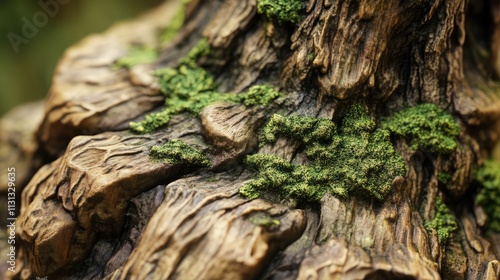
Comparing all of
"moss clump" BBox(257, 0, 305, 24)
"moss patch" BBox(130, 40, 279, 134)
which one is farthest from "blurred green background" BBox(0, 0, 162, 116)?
"moss clump" BBox(257, 0, 305, 24)

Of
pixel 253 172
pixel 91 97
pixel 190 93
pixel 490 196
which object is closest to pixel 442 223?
pixel 490 196

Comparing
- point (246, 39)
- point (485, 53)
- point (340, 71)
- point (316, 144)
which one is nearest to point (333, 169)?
point (316, 144)

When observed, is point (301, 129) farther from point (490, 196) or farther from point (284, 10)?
point (490, 196)

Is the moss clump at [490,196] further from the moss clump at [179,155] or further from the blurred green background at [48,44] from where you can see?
the blurred green background at [48,44]

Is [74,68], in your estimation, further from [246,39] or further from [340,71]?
[340,71]

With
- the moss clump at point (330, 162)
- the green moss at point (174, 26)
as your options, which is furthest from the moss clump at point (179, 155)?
the green moss at point (174, 26)

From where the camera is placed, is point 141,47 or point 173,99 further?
point 141,47
